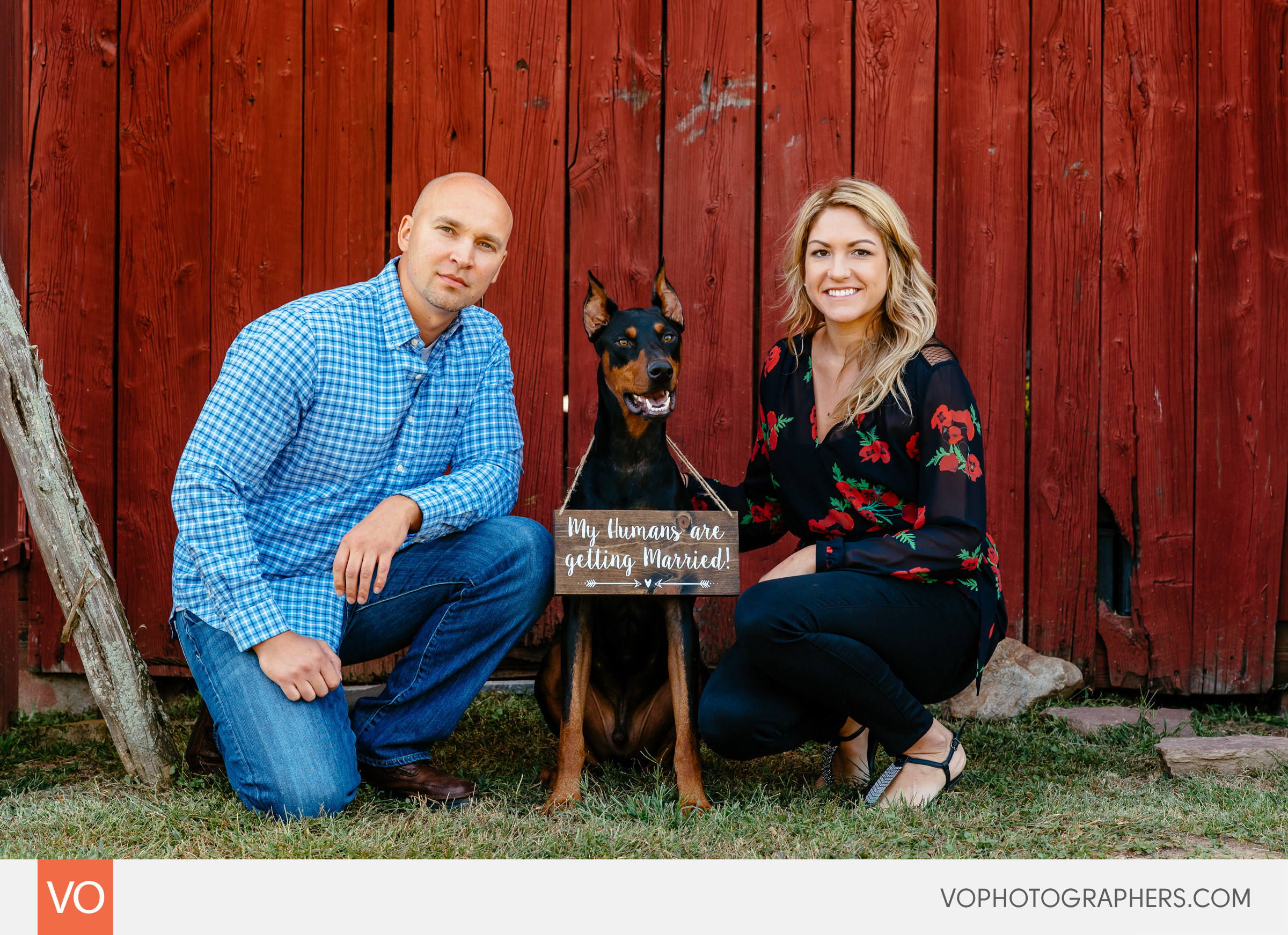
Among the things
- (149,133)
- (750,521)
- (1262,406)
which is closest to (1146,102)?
(1262,406)

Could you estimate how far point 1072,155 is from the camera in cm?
364

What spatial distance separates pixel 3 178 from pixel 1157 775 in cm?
414

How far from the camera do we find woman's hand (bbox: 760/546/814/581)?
8.35 feet

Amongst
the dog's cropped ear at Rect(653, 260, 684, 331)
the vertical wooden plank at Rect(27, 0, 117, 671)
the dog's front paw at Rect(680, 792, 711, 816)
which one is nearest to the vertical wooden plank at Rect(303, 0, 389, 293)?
the vertical wooden plank at Rect(27, 0, 117, 671)

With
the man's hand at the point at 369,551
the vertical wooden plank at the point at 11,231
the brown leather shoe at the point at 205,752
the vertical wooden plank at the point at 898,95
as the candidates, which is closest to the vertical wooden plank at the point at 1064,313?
the vertical wooden plank at the point at 898,95

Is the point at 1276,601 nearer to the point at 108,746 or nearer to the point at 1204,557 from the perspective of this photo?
the point at 1204,557

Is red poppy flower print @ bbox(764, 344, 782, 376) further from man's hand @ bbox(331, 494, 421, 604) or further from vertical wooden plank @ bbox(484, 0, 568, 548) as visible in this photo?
man's hand @ bbox(331, 494, 421, 604)

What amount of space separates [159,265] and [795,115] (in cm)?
233

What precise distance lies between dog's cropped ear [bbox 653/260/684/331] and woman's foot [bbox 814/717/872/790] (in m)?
1.22

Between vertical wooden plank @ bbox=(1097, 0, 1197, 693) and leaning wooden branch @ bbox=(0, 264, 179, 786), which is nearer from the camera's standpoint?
leaning wooden branch @ bbox=(0, 264, 179, 786)

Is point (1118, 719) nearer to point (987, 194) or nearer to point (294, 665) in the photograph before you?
point (987, 194)

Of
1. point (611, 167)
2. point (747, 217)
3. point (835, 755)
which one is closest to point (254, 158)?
point (611, 167)

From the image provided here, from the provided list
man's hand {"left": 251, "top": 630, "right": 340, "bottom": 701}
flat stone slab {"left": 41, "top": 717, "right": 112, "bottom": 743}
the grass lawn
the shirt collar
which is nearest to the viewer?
the grass lawn

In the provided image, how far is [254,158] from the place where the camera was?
11.7ft
